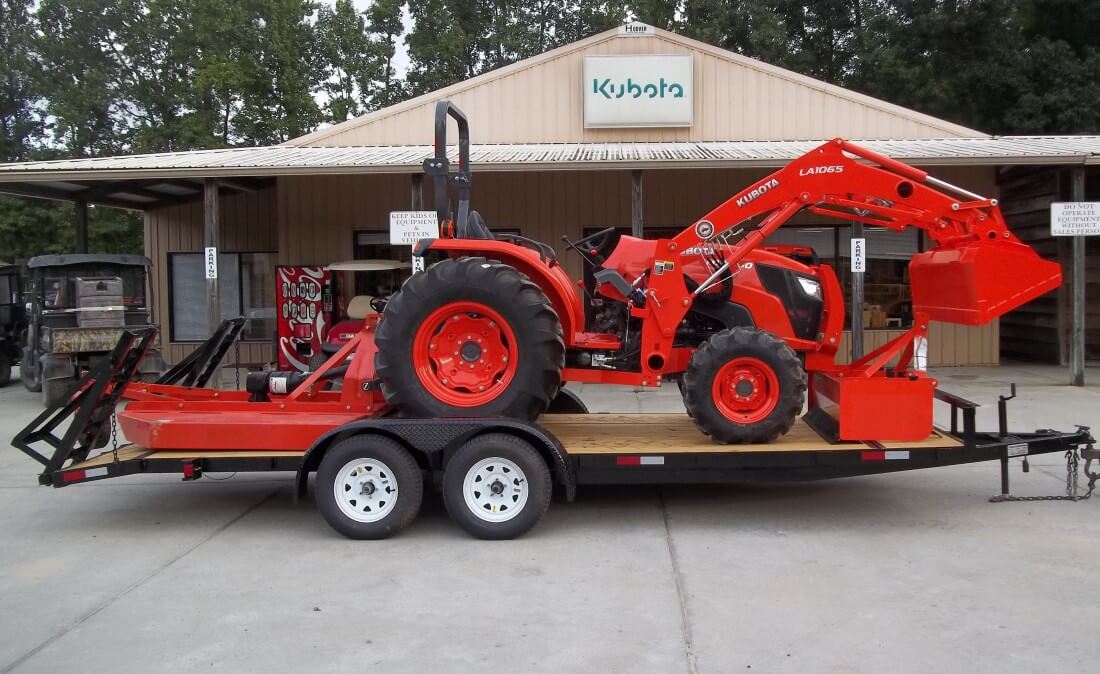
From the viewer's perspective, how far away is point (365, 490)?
240 inches

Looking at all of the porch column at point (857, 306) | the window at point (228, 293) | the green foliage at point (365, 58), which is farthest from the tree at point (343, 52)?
the porch column at point (857, 306)

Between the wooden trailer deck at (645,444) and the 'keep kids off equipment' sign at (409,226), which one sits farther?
the 'keep kids off equipment' sign at (409,226)

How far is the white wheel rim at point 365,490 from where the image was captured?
19.8 ft

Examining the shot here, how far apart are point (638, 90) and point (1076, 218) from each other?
7.27 m

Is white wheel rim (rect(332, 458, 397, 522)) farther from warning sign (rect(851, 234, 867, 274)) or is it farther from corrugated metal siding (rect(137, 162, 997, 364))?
corrugated metal siding (rect(137, 162, 997, 364))

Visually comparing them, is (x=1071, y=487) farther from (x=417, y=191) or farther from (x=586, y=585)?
(x=417, y=191)

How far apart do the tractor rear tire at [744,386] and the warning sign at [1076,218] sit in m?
8.66

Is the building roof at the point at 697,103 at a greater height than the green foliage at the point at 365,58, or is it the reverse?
the green foliage at the point at 365,58

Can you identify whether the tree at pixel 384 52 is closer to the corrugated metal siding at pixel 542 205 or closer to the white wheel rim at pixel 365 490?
the corrugated metal siding at pixel 542 205

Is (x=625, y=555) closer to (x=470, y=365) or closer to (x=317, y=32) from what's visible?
(x=470, y=365)

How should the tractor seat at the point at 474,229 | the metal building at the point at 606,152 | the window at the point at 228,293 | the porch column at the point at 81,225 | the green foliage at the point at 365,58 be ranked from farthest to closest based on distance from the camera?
the green foliage at the point at 365,58 → the window at the point at 228,293 → the porch column at the point at 81,225 → the metal building at the point at 606,152 → the tractor seat at the point at 474,229

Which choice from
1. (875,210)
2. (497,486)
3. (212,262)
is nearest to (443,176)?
(497,486)

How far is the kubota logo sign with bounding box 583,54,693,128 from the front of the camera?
15.8 metres

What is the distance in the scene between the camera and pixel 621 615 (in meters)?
4.71
